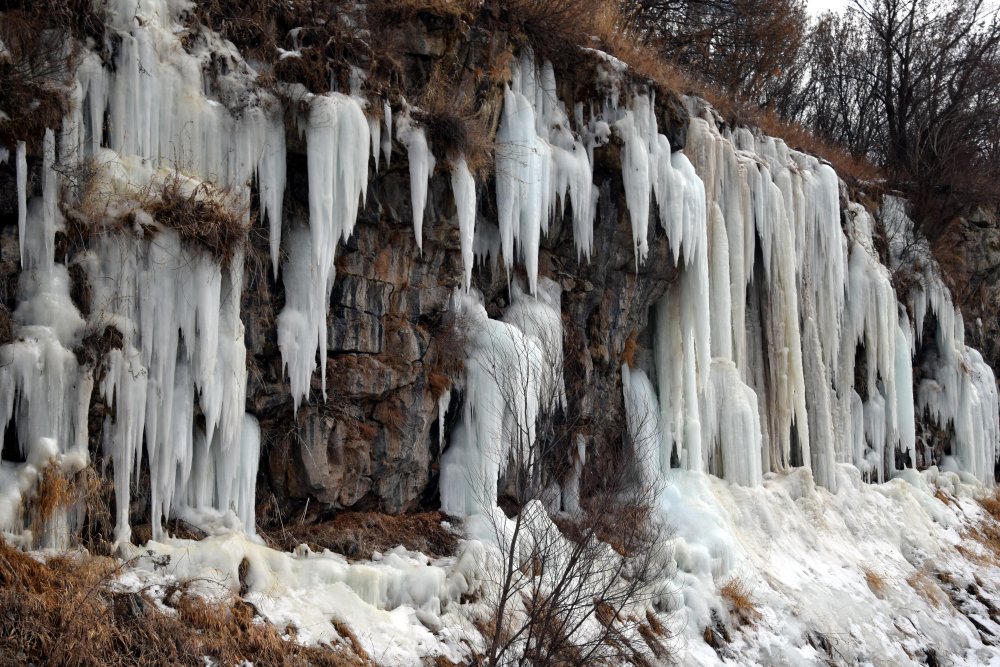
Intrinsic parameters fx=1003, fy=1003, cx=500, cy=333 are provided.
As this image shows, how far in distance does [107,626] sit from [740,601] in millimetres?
6731

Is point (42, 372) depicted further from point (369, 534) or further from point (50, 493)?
point (369, 534)

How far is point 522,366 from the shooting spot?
33.1 ft

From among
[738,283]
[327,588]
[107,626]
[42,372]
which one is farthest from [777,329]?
[107,626]

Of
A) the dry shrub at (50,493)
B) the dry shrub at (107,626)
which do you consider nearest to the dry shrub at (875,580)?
the dry shrub at (107,626)

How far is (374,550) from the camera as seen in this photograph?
8703 mm

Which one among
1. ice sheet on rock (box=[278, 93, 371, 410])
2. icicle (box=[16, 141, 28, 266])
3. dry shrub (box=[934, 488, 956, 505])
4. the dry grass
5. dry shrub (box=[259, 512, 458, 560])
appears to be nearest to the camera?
icicle (box=[16, 141, 28, 266])

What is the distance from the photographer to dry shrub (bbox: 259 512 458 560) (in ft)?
27.7

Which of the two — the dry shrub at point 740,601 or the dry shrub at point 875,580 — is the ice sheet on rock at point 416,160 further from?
the dry shrub at point 875,580

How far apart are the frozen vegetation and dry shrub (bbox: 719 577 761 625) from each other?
8 cm

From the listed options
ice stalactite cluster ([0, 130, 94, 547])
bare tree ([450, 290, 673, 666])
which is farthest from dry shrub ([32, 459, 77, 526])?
bare tree ([450, 290, 673, 666])

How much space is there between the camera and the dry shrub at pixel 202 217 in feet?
25.0

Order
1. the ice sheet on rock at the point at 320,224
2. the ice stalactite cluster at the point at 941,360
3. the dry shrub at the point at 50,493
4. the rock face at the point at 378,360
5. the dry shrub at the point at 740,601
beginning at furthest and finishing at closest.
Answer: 1. the ice stalactite cluster at the point at 941,360
2. the dry shrub at the point at 740,601
3. the rock face at the point at 378,360
4. the ice sheet on rock at the point at 320,224
5. the dry shrub at the point at 50,493

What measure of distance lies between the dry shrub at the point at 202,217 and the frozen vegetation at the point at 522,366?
0.08m

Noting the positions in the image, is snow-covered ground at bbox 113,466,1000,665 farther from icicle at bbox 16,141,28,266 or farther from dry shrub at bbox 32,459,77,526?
icicle at bbox 16,141,28,266
